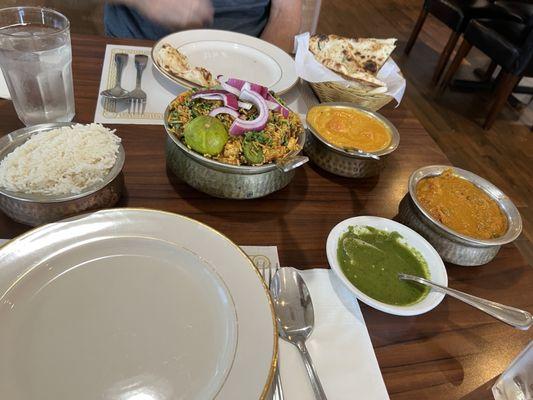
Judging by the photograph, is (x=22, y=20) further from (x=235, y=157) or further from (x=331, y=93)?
(x=331, y=93)

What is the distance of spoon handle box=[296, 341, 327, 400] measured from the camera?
2.36 ft

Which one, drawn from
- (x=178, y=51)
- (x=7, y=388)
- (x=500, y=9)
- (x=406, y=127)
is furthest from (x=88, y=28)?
(x=500, y=9)

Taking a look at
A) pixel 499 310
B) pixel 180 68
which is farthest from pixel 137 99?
pixel 499 310

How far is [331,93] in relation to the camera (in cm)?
146

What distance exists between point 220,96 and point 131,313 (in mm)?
651

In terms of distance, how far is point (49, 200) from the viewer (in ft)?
2.69

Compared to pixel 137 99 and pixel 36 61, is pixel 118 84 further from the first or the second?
pixel 36 61

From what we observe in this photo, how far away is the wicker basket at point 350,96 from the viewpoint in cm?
141

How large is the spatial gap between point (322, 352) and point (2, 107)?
1146mm

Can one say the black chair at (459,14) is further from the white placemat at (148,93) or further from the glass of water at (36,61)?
the glass of water at (36,61)

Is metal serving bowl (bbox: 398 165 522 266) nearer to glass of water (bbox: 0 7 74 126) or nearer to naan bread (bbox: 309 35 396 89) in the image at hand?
naan bread (bbox: 309 35 396 89)

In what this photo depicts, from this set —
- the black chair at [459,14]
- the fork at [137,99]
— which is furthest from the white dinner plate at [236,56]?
the black chair at [459,14]

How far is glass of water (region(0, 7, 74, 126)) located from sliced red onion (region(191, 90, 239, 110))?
0.37 metres

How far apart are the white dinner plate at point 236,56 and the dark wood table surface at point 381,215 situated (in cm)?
35
